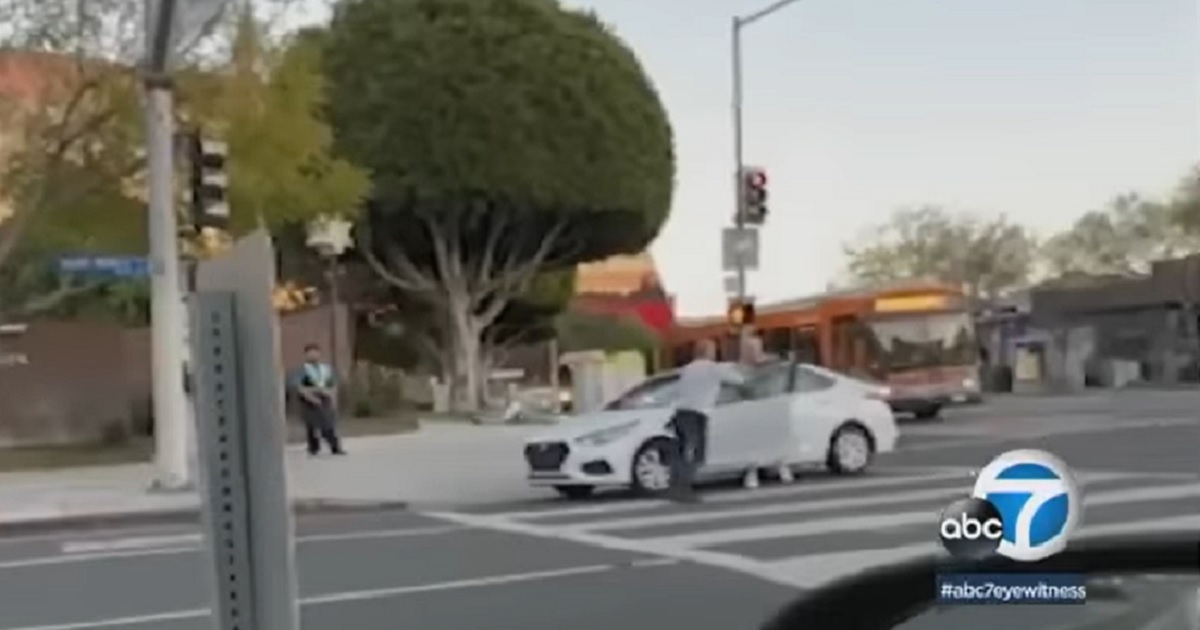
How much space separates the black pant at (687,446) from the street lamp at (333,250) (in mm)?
1035

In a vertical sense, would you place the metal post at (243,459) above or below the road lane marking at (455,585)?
above

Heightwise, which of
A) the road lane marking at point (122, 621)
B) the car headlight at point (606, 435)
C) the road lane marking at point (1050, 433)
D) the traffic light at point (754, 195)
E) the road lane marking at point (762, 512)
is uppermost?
the traffic light at point (754, 195)

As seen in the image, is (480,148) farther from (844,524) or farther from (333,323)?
(844,524)

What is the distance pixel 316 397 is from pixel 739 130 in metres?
3.79

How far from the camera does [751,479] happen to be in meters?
5.96

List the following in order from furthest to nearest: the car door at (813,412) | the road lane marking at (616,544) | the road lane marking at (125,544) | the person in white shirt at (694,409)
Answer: the road lane marking at (125,544) < the road lane marking at (616,544) < the car door at (813,412) < the person in white shirt at (694,409)

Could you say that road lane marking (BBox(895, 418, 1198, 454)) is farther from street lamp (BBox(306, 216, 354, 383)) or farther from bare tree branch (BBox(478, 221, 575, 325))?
street lamp (BBox(306, 216, 354, 383))

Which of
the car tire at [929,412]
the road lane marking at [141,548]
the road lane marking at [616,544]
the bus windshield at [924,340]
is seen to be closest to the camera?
the bus windshield at [924,340]

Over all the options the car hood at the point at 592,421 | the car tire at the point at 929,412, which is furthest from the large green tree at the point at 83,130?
the car tire at the point at 929,412

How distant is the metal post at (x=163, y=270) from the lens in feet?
35.6

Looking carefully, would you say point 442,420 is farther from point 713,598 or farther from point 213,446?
Answer: point 213,446

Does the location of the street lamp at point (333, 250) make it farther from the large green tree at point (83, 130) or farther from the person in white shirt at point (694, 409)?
the large green tree at point (83, 130)

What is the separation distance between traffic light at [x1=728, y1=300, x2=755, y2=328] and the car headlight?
11.9 feet

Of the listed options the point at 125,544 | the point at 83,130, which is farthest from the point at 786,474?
the point at 83,130
